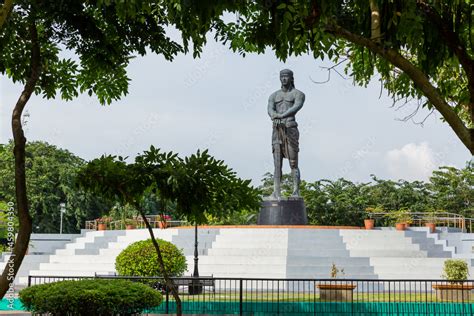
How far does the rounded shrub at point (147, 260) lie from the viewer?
19453mm

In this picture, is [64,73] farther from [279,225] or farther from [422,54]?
[279,225]

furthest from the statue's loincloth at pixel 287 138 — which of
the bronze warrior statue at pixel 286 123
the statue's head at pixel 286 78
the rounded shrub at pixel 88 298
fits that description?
the rounded shrub at pixel 88 298

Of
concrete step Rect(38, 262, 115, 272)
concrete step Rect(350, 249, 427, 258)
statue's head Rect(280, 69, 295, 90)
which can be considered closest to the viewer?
concrete step Rect(350, 249, 427, 258)

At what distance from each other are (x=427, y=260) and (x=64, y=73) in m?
17.5

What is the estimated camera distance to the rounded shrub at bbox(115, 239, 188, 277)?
19.5 meters

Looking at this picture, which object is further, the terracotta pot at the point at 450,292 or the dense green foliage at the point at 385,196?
the dense green foliage at the point at 385,196

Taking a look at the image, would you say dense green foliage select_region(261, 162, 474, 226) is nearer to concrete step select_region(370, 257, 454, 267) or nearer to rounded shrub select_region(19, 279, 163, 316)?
concrete step select_region(370, 257, 454, 267)

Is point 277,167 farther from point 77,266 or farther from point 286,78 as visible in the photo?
point 77,266

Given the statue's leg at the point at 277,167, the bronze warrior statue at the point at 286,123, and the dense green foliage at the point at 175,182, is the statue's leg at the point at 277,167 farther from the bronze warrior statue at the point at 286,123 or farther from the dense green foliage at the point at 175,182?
the dense green foliage at the point at 175,182

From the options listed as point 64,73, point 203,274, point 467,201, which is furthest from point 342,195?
point 64,73

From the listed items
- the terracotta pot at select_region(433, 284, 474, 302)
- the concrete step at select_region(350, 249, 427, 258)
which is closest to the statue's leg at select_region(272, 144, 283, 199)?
the concrete step at select_region(350, 249, 427, 258)

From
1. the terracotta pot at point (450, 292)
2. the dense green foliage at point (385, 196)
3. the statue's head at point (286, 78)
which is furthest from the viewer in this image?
the dense green foliage at point (385, 196)

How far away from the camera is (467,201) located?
4250cm

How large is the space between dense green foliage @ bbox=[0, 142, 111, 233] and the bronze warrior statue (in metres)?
22.3
